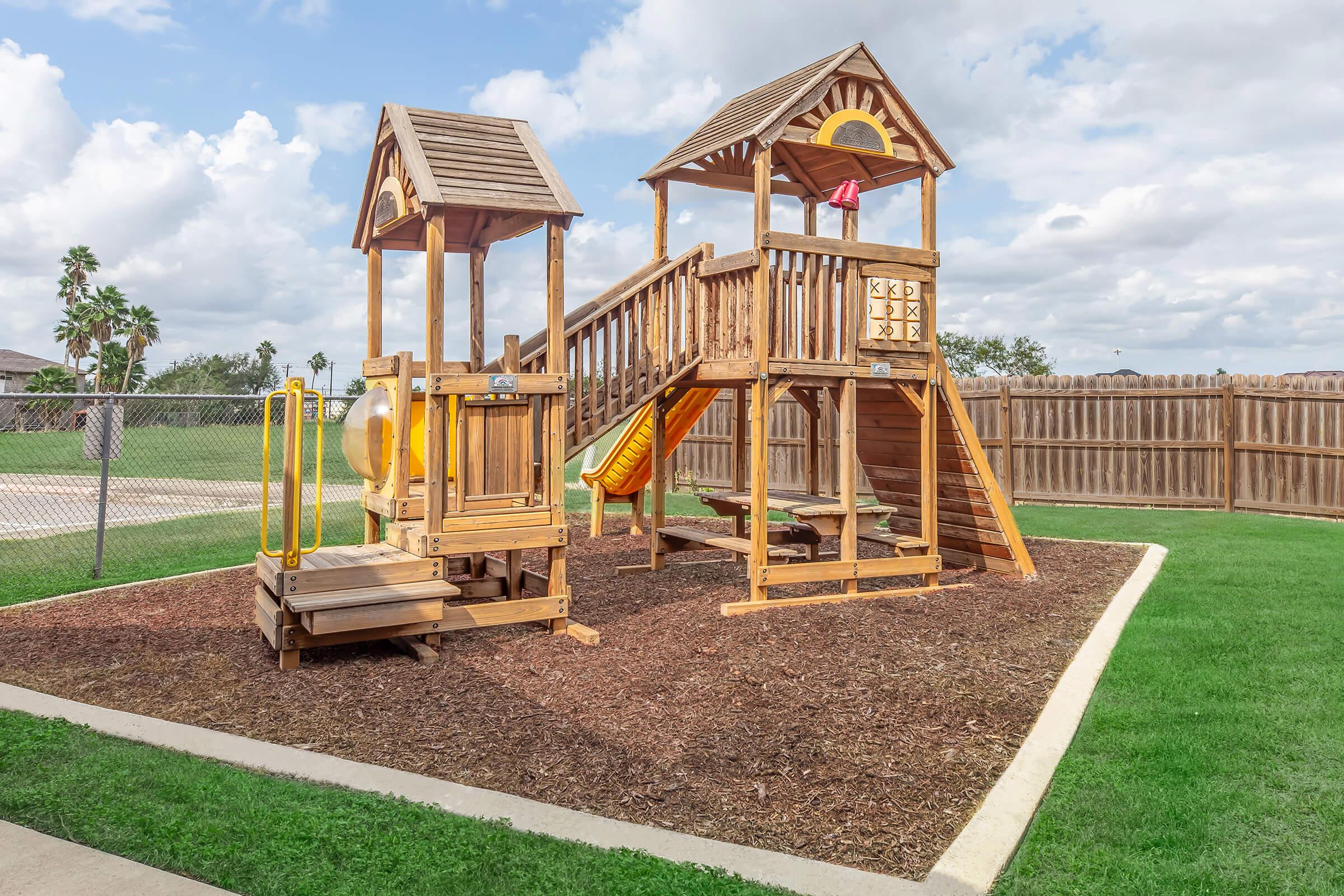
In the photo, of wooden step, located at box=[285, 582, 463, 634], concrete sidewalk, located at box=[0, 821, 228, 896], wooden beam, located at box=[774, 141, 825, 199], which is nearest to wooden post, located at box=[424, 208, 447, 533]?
wooden step, located at box=[285, 582, 463, 634]

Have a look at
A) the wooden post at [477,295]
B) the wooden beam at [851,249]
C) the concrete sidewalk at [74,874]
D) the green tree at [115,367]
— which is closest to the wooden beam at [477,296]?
the wooden post at [477,295]

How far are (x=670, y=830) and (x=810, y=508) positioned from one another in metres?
5.15

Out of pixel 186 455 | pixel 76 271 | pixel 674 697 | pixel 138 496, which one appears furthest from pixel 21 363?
pixel 674 697

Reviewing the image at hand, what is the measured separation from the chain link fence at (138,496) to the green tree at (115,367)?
1516cm

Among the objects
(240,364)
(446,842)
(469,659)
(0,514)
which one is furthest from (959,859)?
(240,364)

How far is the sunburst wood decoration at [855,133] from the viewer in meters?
8.99

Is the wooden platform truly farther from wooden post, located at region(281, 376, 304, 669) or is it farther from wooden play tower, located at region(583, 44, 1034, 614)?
wooden post, located at region(281, 376, 304, 669)

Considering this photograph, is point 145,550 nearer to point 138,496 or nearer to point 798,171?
point 138,496

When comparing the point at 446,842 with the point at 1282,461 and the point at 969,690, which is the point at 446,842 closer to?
the point at 969,690

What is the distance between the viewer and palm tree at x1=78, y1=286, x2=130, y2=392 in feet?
169

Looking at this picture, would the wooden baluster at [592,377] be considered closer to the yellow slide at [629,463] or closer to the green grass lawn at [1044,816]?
the yellow slide at [629,463]

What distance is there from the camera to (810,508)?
8.90 metres

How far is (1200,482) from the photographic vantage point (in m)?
16.1

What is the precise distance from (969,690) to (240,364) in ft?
188
